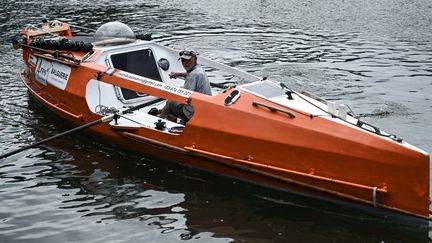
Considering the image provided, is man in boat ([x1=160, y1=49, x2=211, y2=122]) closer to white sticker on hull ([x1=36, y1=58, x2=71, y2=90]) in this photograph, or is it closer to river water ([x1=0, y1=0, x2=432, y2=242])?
river water ([x1=0, y1=0, x2=432, y2=242])

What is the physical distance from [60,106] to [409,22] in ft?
51.6

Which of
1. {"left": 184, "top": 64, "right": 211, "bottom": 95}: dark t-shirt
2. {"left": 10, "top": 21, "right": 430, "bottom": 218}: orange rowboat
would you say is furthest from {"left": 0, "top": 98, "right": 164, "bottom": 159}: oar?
{"left": 184, "top": 64, "right": 211, "bottom": 95}: dark t-shirt

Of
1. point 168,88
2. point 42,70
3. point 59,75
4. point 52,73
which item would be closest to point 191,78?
point 168,88

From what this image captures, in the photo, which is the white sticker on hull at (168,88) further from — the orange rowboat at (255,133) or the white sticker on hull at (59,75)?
the white sticker on hull at (59,75)

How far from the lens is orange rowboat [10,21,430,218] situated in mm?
8859

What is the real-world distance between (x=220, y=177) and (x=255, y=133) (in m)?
1.42

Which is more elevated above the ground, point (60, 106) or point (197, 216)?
point (60, 106)

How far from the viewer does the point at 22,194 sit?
1068 cm

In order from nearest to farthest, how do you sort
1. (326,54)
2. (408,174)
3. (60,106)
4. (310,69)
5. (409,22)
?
(408,174) < (60,106) < (310,69) < (326,54) < (409,22)

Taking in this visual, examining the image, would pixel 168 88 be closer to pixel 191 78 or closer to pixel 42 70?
pixel 191 78

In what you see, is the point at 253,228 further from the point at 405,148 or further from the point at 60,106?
the point at 60,106

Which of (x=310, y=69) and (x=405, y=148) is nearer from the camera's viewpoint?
(x=405, y=148)

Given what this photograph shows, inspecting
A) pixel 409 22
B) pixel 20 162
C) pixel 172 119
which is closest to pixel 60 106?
pixel 20 162

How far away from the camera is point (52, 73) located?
13.5m
